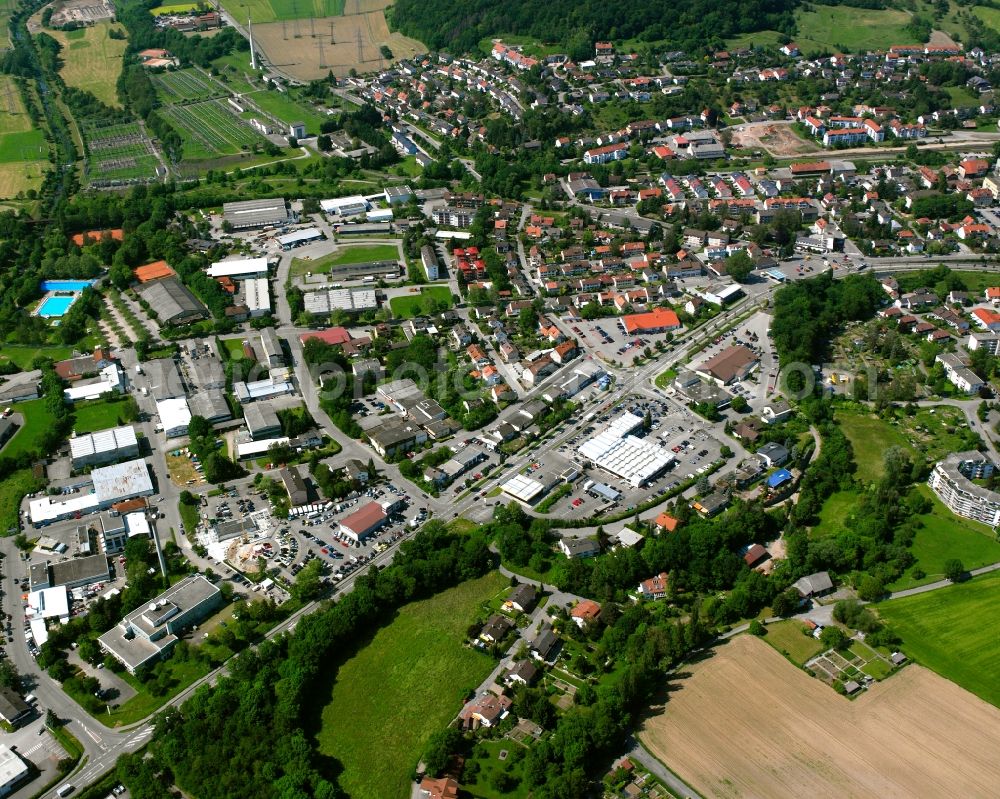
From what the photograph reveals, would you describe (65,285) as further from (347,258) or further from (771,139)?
(771,139)

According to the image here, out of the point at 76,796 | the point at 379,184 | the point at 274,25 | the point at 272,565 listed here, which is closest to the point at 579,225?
the point at 379,184

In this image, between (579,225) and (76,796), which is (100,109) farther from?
(76,796)

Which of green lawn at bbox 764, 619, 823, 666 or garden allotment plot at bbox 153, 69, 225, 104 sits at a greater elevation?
garden allotment plot at bbox 153, 69, 225, 104

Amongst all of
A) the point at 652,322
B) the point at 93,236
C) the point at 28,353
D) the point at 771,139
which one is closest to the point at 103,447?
Answer: the point at 28,353

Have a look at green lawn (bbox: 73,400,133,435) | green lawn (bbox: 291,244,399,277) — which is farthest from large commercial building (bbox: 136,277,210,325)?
green lawn (bbox: 73,400,133,435)

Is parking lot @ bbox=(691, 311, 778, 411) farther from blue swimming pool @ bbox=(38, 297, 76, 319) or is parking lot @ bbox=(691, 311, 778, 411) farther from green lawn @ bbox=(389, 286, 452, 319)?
blue swimming pool @ bbox=(38, 297, 76, 319)

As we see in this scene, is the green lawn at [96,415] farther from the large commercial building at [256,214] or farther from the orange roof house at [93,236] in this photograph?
the large commercial building at [256,214]

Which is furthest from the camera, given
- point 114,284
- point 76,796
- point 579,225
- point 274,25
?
point 274,25
